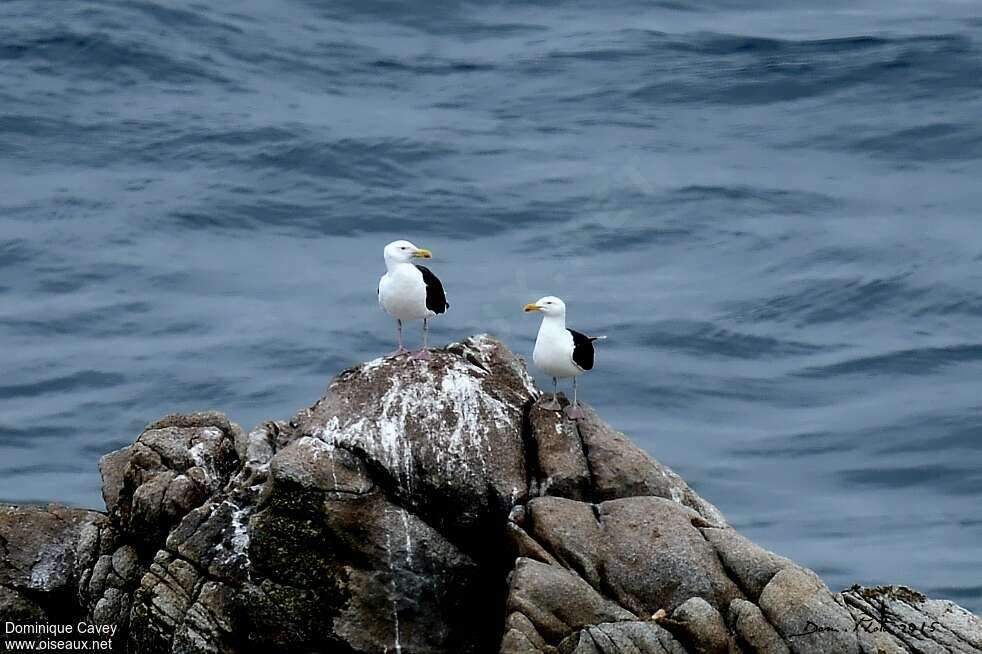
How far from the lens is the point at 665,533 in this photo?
16328 mm

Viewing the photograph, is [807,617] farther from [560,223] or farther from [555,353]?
[560,223]

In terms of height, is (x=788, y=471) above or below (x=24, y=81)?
below

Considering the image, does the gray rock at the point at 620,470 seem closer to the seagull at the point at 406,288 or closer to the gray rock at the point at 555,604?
the gray rock at the point at 555,604

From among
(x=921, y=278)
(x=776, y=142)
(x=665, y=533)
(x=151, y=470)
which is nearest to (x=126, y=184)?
(x=776, y=142)

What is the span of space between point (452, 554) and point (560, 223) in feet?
82.0

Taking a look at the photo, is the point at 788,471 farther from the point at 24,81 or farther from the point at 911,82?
the point at 24,81

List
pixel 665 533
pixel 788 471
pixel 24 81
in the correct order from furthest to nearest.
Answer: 1. pixel 24 81
2. pixel 788 471
3. pixel 665 533

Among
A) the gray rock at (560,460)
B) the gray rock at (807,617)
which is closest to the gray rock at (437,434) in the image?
the gray rock at (560,460)

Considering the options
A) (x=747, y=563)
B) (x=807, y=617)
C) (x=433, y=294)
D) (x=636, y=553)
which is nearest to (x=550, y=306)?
(x=433, y=294)

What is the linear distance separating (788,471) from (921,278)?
9.52m

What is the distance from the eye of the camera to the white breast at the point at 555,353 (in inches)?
699

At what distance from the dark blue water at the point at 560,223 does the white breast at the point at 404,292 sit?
506 inches
